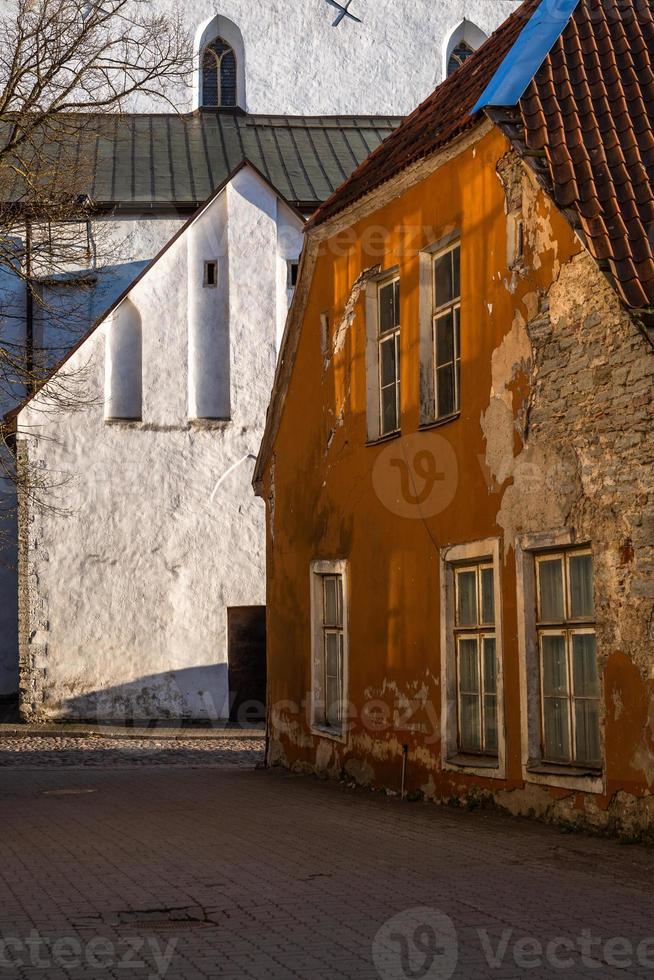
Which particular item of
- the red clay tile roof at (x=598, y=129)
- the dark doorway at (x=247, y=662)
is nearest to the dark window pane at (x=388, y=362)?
the red clay tile roof at (x=598, y=129)

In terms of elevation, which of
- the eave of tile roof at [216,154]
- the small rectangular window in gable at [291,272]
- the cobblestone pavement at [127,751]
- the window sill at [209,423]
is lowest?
the cobblestone pavement at [127,751]

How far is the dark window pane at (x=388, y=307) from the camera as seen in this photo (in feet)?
44.2

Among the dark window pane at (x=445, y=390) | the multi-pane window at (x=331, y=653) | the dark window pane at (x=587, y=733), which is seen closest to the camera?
the dark window pane at (x=587, y=733)

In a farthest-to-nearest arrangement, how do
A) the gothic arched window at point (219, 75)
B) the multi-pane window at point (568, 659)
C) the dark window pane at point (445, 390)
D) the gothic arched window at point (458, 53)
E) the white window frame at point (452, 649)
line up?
the gothic arched window at point (458, 53) → the gothic arched window at point (219, 75) → the dark window pane at point (445, 390) → the white window frame at point (452, 649) → the multi-pane window at point (568, 659)

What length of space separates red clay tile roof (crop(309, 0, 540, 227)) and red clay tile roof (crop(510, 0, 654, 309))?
0.74 metres

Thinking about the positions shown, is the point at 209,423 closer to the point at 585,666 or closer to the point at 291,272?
the point at 291,272

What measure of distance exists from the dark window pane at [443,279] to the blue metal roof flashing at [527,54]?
4.98 feet

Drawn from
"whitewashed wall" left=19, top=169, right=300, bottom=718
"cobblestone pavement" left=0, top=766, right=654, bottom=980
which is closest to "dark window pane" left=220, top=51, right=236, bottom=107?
"whitewashed wall" left=19, top=169, right=300, bottom=718

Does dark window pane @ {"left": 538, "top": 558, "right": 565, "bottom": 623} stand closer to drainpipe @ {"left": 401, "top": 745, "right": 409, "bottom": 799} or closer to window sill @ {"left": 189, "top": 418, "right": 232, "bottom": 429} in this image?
drainpipe @ {"left": 401, "top": 745, "right": 409, "bottom": 799}

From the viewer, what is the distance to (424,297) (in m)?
12.8

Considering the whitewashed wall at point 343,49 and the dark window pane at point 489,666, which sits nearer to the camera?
the dark window pane at point 489,666

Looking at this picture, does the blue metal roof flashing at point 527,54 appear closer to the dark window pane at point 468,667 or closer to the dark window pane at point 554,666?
the dark window pane at point 554,666

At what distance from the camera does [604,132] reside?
35.3 feet

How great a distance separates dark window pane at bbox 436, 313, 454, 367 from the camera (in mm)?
12375
